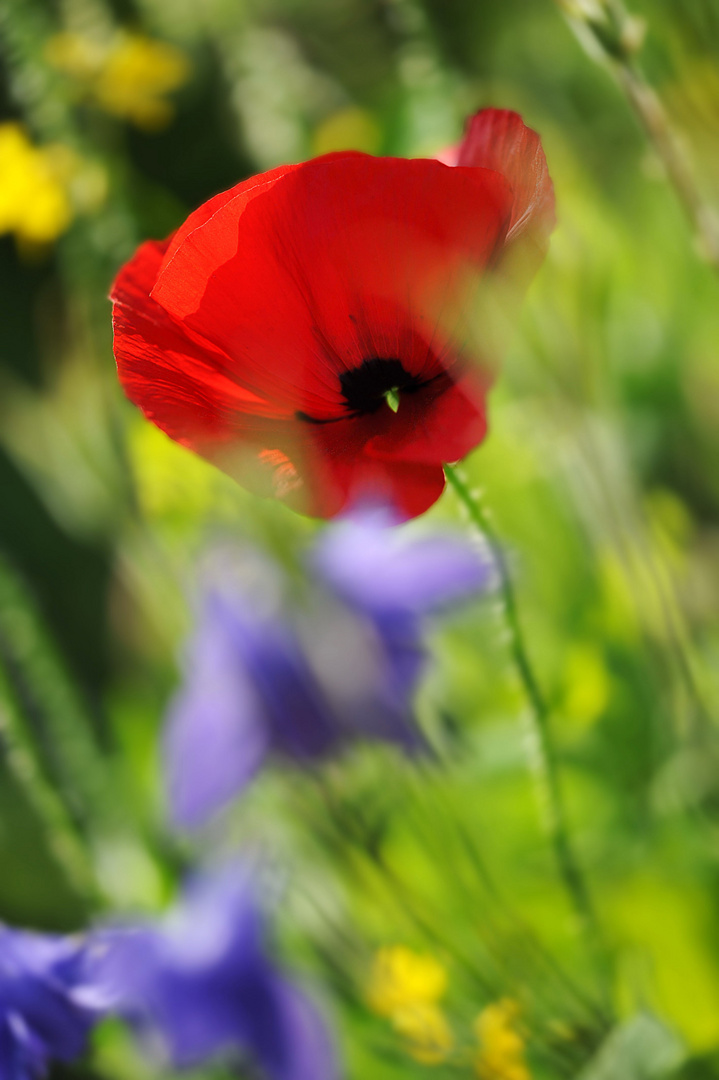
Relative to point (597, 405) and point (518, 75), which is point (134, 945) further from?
point (518, 75)

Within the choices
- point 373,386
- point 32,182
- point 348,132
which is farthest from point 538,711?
point 348,132

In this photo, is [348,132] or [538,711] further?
[348,132]

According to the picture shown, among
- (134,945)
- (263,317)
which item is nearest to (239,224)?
(263,317)

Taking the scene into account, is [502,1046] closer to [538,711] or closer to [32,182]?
[538,711]

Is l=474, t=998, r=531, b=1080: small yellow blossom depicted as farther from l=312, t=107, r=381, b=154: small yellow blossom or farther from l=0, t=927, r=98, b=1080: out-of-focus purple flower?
l=312, t=107, r=381, b=154: small yellow blossom

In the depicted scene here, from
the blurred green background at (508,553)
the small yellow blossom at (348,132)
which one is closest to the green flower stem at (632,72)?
the blurred green background at (508,553)

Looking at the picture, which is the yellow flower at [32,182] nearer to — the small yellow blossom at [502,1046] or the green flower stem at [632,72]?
the green flower stem at [632,72]

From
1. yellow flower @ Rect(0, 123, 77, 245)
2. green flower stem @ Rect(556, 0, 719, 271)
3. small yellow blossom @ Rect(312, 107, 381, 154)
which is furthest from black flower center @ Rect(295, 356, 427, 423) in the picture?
small yellow blossom @ Rect(312, 107, 381, 154)
